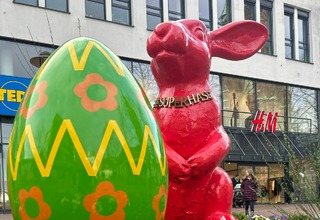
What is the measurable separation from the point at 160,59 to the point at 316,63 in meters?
17.8

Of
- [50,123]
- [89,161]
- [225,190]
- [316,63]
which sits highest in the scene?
[316,63]

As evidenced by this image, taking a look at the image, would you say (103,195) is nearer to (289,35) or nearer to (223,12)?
(223,12)

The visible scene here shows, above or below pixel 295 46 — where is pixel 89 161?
below

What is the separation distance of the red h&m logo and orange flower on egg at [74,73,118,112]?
16123mm

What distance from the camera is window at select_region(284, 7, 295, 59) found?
19.0 m

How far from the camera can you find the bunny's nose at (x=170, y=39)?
2.66 metres

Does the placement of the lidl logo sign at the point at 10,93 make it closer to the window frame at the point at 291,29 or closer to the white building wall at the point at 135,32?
the white building wall at the point at 135,32

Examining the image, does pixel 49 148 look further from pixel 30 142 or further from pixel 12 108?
pixel 12 108

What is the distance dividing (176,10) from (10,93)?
19.7 ft

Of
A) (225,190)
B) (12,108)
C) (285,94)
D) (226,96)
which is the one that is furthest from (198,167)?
(285,94)

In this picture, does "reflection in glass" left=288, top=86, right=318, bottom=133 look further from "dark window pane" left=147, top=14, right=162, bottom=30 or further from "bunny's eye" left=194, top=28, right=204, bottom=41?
"bunny's eye" left=194, top=28, right=204, bottom=41

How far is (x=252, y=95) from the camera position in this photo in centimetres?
1800

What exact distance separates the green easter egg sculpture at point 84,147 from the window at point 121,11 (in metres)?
13.0

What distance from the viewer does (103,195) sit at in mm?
1624
